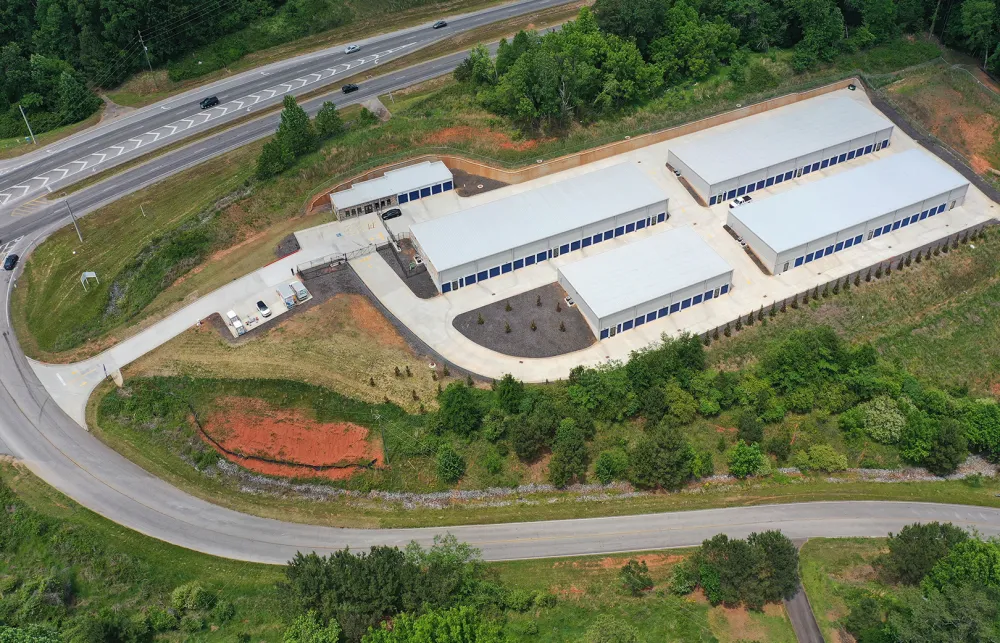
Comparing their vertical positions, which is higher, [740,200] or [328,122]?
[328,122]

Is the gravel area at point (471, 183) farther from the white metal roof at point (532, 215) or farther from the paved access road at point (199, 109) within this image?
the paved access road at point (199, 109)

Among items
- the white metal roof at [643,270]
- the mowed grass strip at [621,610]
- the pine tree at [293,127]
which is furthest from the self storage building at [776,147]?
the mowed grass strip at [621,610]

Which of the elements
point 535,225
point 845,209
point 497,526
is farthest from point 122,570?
point 845,209

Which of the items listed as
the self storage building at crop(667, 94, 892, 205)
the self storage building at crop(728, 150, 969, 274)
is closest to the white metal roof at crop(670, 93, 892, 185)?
the self storage building at crop(667, 94, 892, 205)

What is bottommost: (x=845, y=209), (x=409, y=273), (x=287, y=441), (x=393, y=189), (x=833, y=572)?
(x=833, y=572)

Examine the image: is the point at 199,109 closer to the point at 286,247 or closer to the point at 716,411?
the point at 286,247

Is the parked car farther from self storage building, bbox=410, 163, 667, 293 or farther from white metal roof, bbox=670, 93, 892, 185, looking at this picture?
self storage building, bbox=410, 163, 667, 293
